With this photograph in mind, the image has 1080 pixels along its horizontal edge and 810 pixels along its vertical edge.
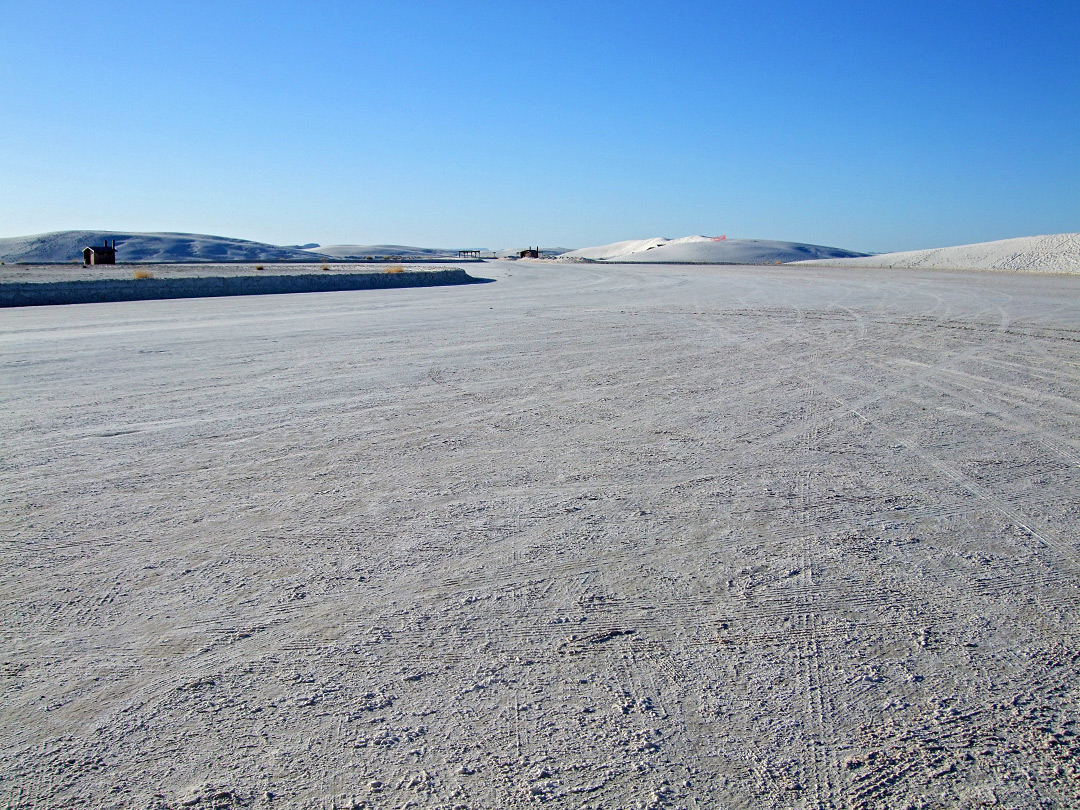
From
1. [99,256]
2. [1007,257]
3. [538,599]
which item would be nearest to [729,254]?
[1007,257]

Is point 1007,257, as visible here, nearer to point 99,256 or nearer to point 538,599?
point 538,599

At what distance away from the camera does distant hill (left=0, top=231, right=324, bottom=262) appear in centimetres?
9369

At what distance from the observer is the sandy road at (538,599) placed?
7.40 ft

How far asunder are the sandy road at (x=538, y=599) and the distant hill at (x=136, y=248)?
294 ft

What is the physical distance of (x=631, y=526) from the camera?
404cm

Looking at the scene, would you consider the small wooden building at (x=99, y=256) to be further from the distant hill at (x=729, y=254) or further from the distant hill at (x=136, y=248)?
the distant hill at (x=729, y=254)

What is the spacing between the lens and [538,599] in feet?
10.6

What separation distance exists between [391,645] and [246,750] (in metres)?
0.67

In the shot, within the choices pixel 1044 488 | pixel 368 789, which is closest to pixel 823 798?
pixel 368 789

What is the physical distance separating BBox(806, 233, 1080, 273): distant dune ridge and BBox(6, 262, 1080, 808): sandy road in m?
46.8

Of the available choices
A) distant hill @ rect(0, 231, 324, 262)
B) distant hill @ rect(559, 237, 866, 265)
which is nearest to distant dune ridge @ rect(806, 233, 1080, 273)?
distant hill @ rect(559, 237, 866, 265)

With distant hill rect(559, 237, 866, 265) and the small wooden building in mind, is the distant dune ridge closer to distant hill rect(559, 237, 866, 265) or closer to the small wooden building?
distant hill rect(559, 237, 866, 265)

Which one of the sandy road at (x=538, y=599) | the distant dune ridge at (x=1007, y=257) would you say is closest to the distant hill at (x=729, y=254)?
the distant dune ridge at (x=1007, y=257)

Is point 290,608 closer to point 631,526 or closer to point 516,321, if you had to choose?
point 631,526
